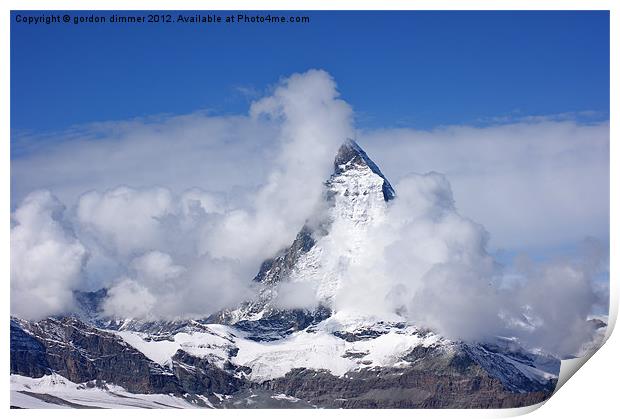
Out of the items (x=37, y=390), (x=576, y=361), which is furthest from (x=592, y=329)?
(x=37, y=390)
